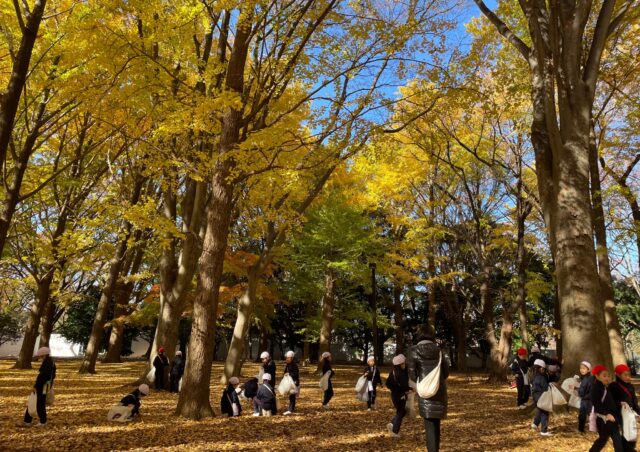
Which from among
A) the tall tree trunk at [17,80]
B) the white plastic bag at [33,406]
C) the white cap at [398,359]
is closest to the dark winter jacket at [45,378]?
the white plastic bag at [33,406]

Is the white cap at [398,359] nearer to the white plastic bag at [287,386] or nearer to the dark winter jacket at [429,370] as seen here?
the dark winter jacket at [429,370]

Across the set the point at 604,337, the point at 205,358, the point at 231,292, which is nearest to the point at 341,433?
the point at 205,358

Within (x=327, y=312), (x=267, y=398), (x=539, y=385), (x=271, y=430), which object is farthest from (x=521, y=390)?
(x=327, y=312)

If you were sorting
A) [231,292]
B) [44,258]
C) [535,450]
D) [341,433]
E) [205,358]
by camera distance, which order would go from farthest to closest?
[231,292], [44,258], [205,358], [341,433], [535,450]

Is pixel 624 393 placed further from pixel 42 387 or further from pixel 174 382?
pixel 174 382

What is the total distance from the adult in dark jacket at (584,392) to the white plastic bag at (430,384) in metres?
3.48

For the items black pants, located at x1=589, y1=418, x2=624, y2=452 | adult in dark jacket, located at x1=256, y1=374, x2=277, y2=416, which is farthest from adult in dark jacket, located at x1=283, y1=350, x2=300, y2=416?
black pants, located at x1=589, y1=418, x2=624, y2=452

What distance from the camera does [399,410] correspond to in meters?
7.13

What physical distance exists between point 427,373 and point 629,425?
2.29m

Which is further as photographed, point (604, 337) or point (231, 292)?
point (231, 292)

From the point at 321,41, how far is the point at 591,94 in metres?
5.63

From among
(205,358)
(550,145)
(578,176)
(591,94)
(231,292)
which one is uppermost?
(591,94)

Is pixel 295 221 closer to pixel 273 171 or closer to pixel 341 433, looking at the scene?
pixel 273 171

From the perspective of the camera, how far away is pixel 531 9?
895 centimetres
